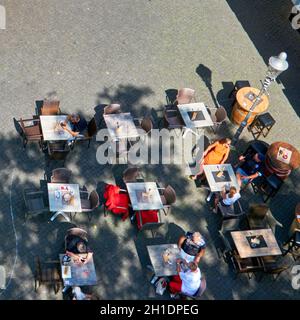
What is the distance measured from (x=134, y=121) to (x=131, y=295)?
5282 millimetres

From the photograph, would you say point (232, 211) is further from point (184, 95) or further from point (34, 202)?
Result: point (34, 202)

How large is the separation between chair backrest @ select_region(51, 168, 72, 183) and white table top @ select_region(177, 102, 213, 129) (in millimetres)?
3829

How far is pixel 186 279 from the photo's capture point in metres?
12.3

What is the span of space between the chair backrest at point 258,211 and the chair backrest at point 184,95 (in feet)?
13.1

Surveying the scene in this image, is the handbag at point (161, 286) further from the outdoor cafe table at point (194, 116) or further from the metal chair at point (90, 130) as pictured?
the outdoor cafe table at point (194, 116)

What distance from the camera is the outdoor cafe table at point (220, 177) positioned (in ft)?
47.9

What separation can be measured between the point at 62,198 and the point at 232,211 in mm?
4311

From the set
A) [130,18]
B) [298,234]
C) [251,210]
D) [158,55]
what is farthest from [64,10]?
[298,234]

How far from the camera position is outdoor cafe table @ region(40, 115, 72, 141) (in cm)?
1469

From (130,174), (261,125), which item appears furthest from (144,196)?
(261,125)

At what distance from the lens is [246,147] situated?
16.5m

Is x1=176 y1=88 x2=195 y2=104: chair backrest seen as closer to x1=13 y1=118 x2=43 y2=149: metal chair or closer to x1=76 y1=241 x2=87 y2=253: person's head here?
x1=13 y1=118 x2=43 y2=149: metal chair

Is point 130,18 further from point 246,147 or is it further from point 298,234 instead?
point 298,234

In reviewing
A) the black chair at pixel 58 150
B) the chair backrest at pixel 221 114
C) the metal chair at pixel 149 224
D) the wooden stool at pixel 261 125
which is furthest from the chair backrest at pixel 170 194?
the wooden stool at pixel 261 125
